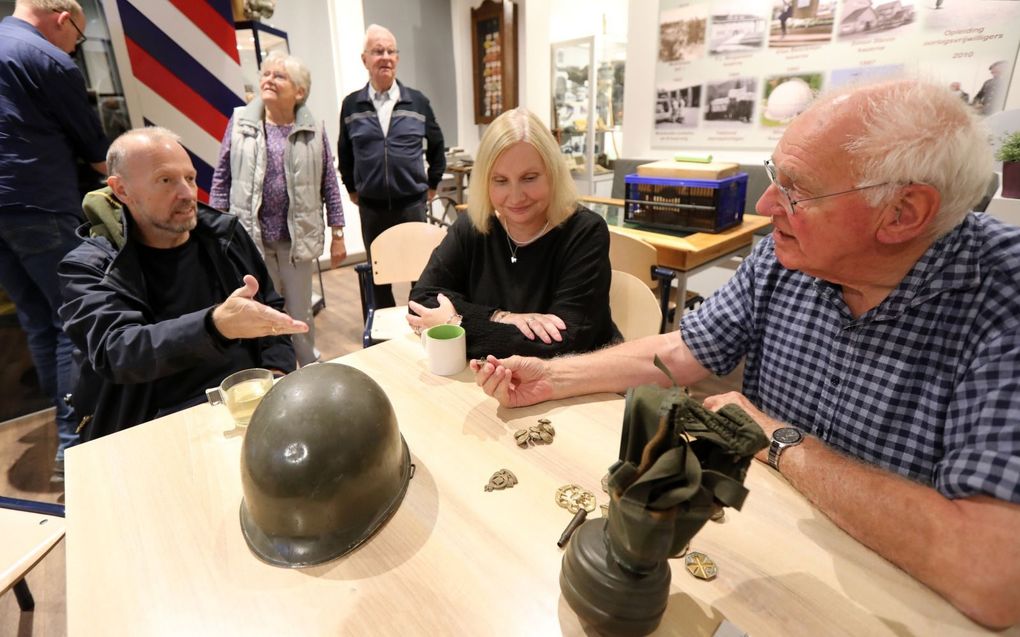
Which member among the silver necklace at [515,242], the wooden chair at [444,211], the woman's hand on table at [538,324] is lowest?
the wooden chair at [444,211]

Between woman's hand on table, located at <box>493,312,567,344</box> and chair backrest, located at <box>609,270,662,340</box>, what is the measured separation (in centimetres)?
33

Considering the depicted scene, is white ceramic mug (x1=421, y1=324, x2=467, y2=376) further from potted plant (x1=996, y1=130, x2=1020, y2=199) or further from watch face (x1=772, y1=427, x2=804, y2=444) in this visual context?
potted plant (x1=996, y1=130, x2=1020, y2=199)

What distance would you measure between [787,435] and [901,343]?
0.94 feet

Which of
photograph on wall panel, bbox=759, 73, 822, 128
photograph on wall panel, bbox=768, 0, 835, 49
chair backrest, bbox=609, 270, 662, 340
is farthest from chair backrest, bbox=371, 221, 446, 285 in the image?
photograph on wall panel, bbox=768, 0, 835, 49

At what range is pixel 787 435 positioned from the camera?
3.14 feet

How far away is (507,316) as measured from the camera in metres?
1.66

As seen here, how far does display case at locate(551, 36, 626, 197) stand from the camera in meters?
5.57

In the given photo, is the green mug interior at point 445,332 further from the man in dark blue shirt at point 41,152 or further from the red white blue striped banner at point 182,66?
the red white blue striped banner at point 182,66

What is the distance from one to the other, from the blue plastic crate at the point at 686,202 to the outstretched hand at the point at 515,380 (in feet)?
6.55

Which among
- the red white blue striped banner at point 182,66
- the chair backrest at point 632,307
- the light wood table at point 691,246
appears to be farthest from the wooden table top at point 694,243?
the red white blue striped banner at point 182,66

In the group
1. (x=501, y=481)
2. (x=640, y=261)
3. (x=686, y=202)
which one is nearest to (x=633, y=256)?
(x=640, y=261)

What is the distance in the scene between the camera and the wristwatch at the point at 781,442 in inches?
37.0

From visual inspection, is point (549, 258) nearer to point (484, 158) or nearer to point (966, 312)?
point (484, 158)

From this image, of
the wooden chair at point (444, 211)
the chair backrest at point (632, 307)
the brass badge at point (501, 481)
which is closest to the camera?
the brass badge at point (501, 481)
